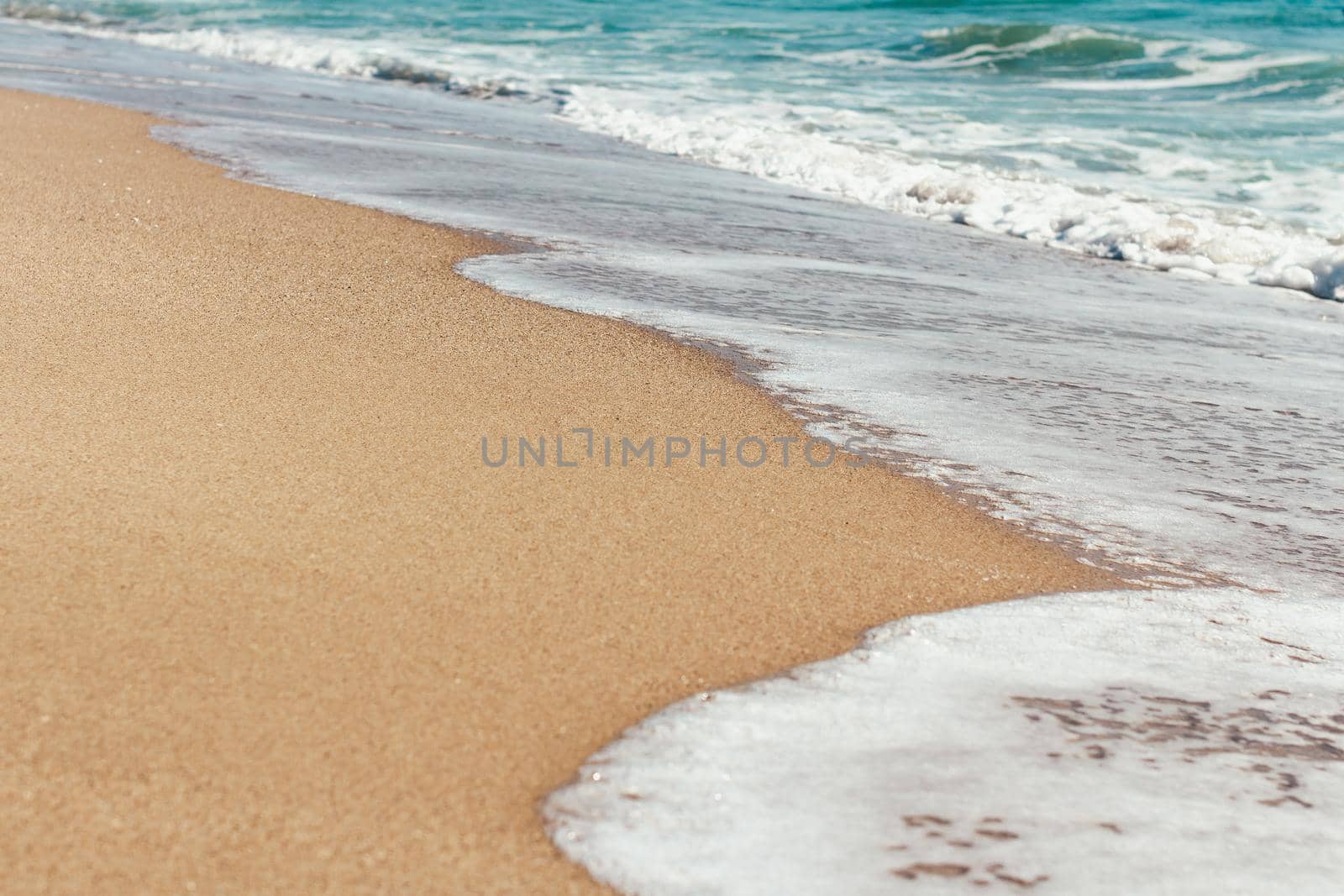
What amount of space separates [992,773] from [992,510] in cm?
98

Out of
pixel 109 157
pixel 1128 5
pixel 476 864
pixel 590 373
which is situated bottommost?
pixel 476 864

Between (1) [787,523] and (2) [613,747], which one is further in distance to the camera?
(1) [787,523]

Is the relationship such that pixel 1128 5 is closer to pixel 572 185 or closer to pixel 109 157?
pixel 572 185

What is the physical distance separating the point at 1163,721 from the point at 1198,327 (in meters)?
3.14

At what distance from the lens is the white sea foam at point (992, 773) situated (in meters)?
1.39

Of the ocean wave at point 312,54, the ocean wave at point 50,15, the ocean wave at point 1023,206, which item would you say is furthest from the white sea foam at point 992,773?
the ocean wave at point 50,15

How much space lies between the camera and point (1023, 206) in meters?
7.18

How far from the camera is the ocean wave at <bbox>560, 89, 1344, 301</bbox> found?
20.2 ft

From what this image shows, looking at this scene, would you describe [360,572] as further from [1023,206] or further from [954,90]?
[954,90]

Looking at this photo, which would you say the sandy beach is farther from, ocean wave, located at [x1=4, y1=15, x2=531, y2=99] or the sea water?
ocean wave, located at [x1=4, y1=15, x2=531, y2=99]

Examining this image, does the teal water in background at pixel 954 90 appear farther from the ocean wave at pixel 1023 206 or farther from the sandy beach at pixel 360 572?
the sandy beach at pixel 360 572

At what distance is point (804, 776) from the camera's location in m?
1.54

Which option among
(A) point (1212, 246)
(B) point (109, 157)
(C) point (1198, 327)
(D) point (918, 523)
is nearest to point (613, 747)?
(D) point (918, 523)

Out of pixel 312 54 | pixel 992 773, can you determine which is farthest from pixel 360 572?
pixel 312 54
